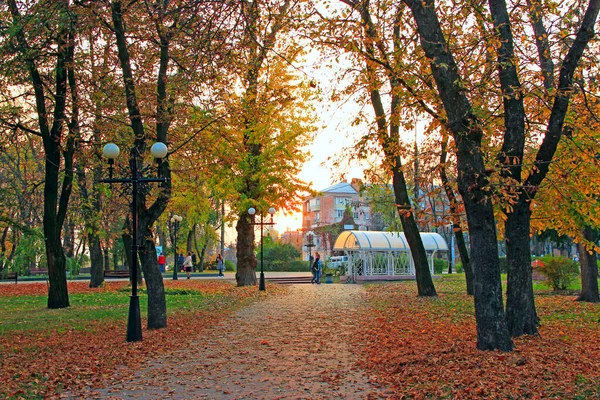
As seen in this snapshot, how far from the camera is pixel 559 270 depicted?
23484mm

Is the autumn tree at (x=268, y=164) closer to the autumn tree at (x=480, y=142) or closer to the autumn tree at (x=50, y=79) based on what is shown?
the autumn tree at (x=50, y=79)

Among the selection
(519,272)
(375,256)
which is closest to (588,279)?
Answer: (519,272)

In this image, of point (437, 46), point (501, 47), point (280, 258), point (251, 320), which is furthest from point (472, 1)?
point (280, 258)

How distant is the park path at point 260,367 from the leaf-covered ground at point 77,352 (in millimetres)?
459

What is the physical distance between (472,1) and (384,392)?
6422mm

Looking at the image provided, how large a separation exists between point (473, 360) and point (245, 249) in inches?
834

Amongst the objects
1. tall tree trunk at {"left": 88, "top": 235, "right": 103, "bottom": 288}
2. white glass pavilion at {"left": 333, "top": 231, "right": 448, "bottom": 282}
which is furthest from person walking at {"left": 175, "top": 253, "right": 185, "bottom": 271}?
tall tree trunk at {"left": 88, "top": 235, "right": 103, "bottom": 288}

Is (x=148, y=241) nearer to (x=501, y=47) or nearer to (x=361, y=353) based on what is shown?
(x=361, y=353)

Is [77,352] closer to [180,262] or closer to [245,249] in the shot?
[245,249]

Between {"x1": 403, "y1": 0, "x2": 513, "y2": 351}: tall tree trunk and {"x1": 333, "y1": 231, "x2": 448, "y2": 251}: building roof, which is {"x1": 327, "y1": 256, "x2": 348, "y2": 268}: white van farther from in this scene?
{"x1": 403, "y1": 0, "x2": 513, "y2": 351}: tall tree trunk

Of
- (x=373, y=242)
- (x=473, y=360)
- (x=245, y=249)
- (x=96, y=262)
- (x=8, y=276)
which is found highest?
(x=373, y=242)

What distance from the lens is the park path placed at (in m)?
7.42

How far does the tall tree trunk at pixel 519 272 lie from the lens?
10070mm

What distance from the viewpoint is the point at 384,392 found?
723 cm
